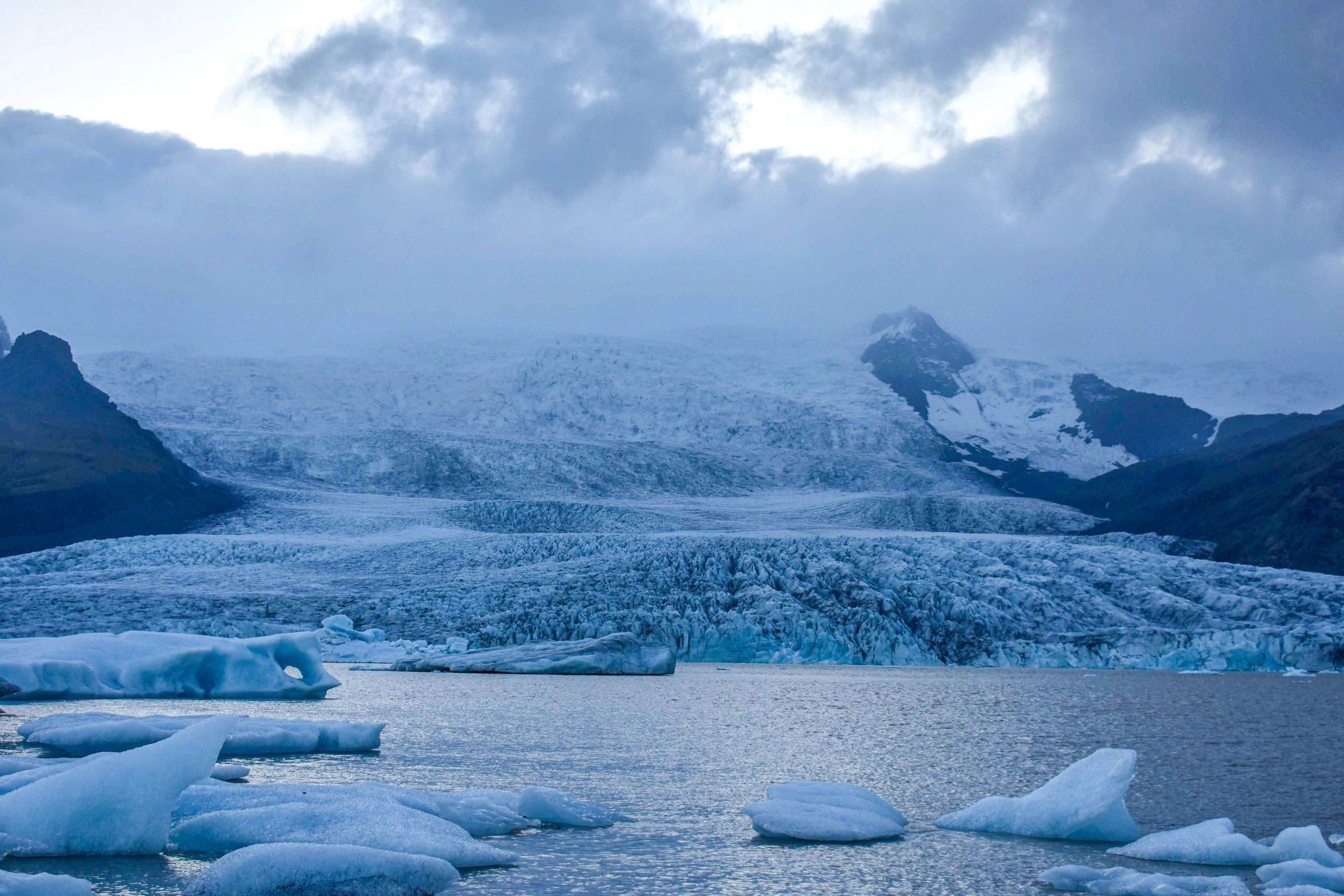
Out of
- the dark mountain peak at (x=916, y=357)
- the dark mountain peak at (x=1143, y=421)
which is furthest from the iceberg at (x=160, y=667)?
the dark mountain peak at (x=1143, y=421)

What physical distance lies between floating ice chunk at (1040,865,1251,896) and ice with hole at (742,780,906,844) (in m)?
1.50

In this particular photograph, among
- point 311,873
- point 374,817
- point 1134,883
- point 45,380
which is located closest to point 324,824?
point 374,817

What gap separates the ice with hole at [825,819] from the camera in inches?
326

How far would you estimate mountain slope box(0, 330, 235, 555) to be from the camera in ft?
178

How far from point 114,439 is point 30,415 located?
5845mm

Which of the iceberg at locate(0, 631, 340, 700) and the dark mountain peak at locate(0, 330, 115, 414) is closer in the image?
the iceberg at locate(0, 631, 340, 700)

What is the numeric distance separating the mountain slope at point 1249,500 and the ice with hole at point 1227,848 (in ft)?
155

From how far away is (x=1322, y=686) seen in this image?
86.5 feet

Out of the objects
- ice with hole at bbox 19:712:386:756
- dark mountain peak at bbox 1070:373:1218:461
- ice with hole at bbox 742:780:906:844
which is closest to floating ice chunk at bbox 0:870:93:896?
ice with hole at bbox 742:780:906:844

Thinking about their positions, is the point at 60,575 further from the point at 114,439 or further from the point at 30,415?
the point at 30,415

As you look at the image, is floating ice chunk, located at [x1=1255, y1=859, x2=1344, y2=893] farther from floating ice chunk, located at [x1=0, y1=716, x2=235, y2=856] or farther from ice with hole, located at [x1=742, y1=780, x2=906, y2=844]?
floating ice chunk, located at [x1=0, y1=716, x2=235, y2=856]

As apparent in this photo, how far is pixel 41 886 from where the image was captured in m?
5.54

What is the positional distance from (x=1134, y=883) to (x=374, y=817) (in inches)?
177

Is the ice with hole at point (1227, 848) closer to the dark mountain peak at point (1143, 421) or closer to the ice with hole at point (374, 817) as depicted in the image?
the ice with hole at point (374, 817)
